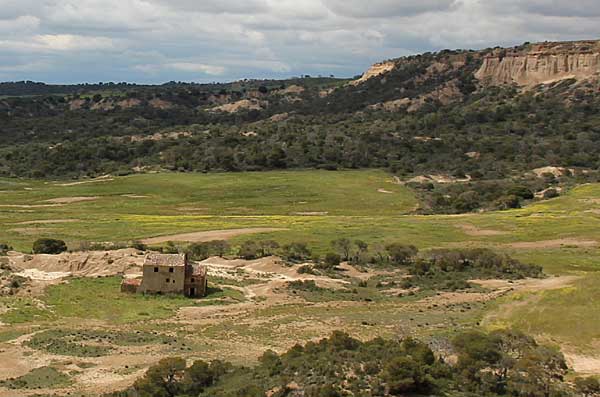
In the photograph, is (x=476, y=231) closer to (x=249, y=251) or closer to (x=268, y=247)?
(x=268, y=247)

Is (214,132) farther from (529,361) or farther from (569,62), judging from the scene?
(529,361)

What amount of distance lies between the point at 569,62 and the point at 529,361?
514 feet

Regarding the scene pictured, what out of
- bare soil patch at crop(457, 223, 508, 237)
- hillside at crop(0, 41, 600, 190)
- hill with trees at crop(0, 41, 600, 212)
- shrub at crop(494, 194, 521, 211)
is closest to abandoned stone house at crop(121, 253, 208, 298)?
bare soil patch at crop(457, 223, 508, 237)

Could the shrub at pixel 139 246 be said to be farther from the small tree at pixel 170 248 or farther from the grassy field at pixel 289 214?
the grassy field at pixel 289 214

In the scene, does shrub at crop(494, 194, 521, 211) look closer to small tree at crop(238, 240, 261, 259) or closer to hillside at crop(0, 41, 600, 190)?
hillside at crop(0, 41, 600, 190)

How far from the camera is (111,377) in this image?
3388 cm

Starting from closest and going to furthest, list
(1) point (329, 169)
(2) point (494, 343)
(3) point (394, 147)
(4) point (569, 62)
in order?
(2) point (494, 343) → (1) point (329, 169) → (3) point (394, 147) → (4) point (569, 62)

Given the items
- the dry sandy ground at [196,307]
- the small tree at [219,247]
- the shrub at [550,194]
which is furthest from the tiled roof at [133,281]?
the shrub at [550,194]

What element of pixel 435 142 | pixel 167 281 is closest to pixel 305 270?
pixel 167 281

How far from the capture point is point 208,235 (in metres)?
74.8

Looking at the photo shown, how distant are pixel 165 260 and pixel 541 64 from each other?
148101 millimetres

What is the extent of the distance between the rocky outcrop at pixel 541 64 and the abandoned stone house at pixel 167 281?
462ft

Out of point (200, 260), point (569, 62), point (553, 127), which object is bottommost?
point (200, 260)

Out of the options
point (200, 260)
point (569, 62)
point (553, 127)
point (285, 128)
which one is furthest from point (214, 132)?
point (200, 260)
